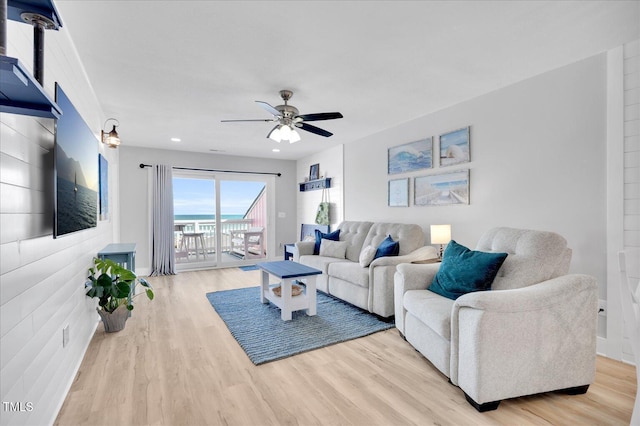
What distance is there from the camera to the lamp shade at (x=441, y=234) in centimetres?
338

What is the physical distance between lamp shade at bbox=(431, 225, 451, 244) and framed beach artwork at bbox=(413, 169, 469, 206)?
0.38m

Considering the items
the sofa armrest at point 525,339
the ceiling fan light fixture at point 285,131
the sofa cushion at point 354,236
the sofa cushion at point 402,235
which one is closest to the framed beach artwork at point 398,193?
the sofa cushion at point 402,235

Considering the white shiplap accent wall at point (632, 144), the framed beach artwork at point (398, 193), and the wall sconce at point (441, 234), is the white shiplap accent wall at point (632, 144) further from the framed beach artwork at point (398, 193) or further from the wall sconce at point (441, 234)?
the framed beach artwork at point (398, 193)

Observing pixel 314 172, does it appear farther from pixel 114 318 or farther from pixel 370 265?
pixel 114 318

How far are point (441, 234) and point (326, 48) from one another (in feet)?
7.26

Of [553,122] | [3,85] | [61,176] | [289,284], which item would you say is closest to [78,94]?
[61,176]

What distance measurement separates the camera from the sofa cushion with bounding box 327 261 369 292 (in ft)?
11.6

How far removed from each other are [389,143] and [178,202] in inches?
169

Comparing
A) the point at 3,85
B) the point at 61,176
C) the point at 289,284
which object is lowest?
the point at 289,284

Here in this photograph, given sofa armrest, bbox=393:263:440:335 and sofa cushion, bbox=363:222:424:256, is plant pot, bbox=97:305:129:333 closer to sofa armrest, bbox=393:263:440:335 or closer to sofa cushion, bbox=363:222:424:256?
sofa armrest, bbox=393:263:440:335

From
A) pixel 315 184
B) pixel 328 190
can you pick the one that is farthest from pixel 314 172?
pixel 328 190

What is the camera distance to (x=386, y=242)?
12.5 ft

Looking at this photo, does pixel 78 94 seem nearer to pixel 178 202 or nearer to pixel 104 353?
pixel 104 353

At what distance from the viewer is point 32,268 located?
147 cm
